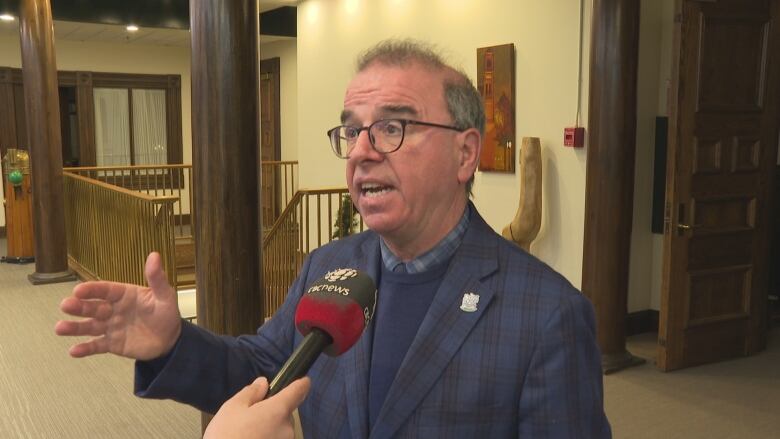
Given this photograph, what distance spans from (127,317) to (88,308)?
0.08 m

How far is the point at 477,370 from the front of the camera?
48.5 inches

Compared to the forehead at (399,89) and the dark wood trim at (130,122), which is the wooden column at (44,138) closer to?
the dark wood trim at (130,122)

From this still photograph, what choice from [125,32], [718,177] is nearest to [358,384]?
[718,177]

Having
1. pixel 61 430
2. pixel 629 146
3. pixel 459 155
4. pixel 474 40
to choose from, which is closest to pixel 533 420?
pixel 459 155

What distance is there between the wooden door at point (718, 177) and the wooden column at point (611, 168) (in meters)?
0.26

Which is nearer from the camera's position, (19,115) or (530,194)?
(530,194)

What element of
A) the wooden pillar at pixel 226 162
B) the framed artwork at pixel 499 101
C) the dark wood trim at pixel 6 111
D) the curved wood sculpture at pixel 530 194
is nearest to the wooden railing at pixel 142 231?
the framed artwork at pixel 499 101

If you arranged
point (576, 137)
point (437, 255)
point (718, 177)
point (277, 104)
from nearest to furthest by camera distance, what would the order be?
1. point (437, 255)
2. point (718, 177)
3. point (576, 137)
4. point (277, 104)

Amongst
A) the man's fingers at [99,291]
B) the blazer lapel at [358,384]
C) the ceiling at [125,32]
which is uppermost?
the ceiling at [125,32]

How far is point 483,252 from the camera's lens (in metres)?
1.37

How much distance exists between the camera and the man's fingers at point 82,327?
42.4 inches

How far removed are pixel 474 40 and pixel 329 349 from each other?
5.44 metres

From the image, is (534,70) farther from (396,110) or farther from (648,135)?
(396,110)

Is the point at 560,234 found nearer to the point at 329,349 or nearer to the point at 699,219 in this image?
the point at 699,219
